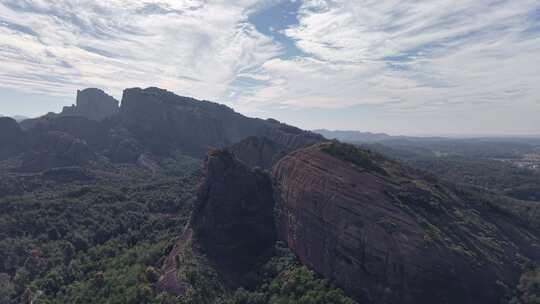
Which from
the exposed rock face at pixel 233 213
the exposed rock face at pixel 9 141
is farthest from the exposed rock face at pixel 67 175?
the exposed rock face at pixel 233 213

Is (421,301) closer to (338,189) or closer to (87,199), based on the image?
(338,189)

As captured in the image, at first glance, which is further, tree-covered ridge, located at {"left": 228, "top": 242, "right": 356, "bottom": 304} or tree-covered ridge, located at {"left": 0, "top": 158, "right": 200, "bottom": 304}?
tree-covered ridge, located at {"left": 0, "top": 158, "right": 200, "bottom": 304}

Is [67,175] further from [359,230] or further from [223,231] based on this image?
[359,230]

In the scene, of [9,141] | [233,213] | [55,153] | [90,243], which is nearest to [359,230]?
[233,213]

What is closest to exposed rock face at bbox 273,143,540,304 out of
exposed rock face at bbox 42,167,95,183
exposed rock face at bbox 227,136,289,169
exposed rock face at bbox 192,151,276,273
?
exposed rock face at bbox 192,151,276,273

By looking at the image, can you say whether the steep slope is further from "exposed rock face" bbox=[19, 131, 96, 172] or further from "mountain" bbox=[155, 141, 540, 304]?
"exposed rock face" bbox=[19, 131, 96, 172]

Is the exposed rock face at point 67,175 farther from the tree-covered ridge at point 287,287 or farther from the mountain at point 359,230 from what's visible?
the tree-covered ridge at point 287,287
